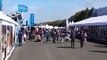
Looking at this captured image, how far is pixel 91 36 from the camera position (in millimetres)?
53219

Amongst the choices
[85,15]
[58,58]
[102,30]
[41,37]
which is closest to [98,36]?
[102,30]

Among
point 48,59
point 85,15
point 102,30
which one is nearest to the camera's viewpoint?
point 48,59

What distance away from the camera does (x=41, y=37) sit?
46969 millimetres

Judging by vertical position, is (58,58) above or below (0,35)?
below

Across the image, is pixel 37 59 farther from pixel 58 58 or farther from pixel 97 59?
pixel 97 59

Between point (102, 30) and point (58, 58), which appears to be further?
point (102, 30)

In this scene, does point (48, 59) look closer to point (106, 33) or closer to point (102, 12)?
point (106, 33)

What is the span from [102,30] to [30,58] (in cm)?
2450

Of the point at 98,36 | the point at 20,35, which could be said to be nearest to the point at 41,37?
the point at 98,36

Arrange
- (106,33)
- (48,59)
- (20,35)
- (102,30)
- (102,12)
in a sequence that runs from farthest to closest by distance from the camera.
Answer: (102,12), (102,30), (106,33), (20,35), (48,59)

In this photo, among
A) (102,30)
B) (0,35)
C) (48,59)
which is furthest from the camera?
(102,30)

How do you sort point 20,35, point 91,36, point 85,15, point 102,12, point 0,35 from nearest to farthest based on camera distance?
1. point 0,35
2. point 20,35
3. point 91,36
4. point 102,12
5. point 85,15

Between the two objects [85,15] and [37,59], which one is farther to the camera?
[85,15]

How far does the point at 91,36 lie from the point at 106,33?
1069cm
